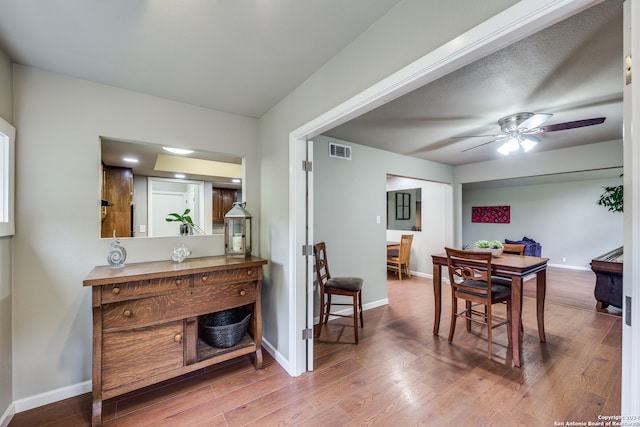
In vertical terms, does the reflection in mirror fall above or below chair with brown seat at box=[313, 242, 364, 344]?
above

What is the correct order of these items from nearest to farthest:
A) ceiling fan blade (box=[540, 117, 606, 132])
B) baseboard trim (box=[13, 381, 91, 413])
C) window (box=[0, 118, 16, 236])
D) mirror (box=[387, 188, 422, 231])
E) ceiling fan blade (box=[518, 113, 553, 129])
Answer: window (box=[0, 118, 16, 236]) < baseboard trim (box=[13, 381, 91, 413]) < ceiling fan blade (box=[540, 117, 606, 132]) < ceiling fan blade (box=[518, 113, 553, 129]) < mirror (box=[387, 188, 422, 231])

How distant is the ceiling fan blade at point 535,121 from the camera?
2.55 metres

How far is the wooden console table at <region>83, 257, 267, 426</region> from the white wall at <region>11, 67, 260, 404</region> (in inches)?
11.8

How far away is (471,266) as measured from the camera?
2.59 meters

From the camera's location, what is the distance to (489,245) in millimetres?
3062

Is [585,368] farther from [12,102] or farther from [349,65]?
[12,102]

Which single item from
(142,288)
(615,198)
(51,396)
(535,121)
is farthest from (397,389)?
(615,198)

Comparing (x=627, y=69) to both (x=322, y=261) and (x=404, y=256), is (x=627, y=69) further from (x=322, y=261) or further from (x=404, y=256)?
(x=404, y=256)

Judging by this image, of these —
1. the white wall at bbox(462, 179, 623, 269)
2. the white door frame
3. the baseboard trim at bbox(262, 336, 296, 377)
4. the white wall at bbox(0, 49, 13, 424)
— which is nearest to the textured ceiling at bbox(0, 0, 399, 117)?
the white wall at bbox(0, 49, 13, 424)

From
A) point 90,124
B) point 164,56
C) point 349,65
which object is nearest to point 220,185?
point 90,124

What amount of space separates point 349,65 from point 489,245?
2630 mm

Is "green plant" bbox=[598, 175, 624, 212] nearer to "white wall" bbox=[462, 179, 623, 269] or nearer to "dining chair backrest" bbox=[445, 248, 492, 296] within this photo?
"white wall" bbox=[462, 179, 623, 269]

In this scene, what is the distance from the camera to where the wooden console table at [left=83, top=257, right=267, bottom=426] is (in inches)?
66.8

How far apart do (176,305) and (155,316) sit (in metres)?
0.14
